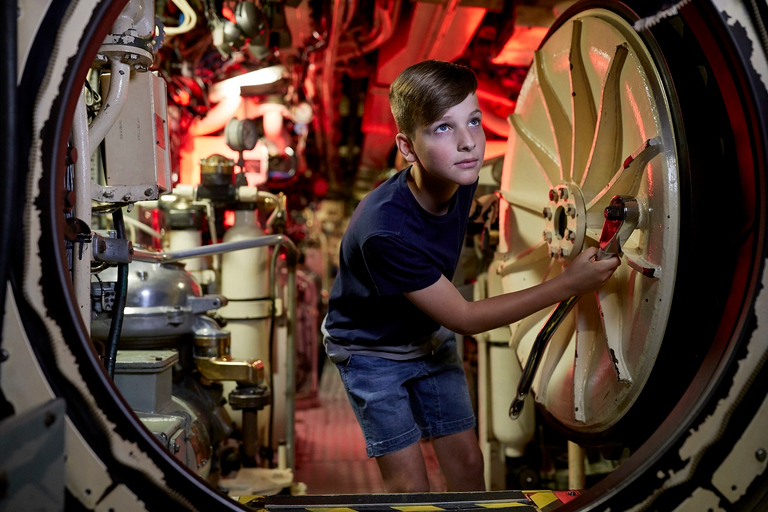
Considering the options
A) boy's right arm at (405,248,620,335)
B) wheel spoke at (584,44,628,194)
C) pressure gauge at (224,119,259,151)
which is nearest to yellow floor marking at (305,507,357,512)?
boy's right arm at (405,248,620,335)

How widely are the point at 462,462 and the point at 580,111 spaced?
4.03 feet

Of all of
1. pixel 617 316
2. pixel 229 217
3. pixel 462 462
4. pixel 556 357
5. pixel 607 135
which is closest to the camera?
pixel 617 316

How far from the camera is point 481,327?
1621 mm

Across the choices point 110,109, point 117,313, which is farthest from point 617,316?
point 110,109

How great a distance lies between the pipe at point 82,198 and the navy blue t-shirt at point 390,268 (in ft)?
2.27

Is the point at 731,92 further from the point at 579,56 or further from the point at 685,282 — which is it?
the point at 579,56

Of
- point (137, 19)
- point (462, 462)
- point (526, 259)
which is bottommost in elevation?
point (462, 462)

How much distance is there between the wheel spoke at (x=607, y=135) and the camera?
1767 mm

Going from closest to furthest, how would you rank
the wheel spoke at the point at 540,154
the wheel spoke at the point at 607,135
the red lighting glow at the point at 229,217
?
the wheel spoke at the point at 607,135
the wheel spoke at the point at 540,154
the red lighting glow at the point at 229,217

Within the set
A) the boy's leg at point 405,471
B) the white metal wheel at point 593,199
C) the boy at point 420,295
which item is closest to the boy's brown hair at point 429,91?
the boy at point 420,295

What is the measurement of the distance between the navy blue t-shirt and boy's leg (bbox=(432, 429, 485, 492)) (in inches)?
12.1

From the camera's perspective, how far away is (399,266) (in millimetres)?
1615

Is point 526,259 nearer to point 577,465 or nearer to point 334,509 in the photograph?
point 577,465

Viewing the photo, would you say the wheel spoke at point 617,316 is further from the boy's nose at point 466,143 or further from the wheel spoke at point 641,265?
the boy's nose at point 466,143
